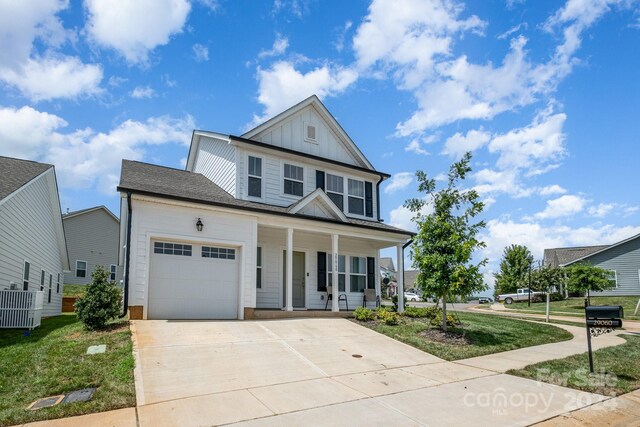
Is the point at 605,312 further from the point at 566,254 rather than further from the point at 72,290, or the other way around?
the point at 566,254

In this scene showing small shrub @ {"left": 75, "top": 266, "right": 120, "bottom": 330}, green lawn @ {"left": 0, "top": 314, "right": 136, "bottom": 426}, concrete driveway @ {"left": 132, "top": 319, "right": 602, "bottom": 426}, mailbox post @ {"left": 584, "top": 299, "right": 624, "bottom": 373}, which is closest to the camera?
green lawn @ {"left": 0, "top": 314, "right": 136, "bottom": 426}

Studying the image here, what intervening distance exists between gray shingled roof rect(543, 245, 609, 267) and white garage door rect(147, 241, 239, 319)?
119 ft

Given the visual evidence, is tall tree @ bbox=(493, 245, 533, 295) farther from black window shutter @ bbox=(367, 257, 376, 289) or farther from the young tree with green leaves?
black window shutter @ bbox=(367, 257, 376, 289)

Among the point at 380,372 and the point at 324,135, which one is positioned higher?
the point at 324,135

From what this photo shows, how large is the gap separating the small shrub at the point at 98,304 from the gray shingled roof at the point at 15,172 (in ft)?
13.3

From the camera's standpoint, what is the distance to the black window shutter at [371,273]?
1781 centimetres

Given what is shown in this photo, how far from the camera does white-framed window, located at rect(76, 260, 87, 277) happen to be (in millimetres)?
28670

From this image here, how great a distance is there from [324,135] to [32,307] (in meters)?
11.6

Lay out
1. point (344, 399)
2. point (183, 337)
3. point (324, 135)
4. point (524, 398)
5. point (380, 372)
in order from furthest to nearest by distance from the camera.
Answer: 1. point (324, 135)
2. point (183, 337)
3. point (380, 372)
4. point (524, 398)
5. point (344, 399)

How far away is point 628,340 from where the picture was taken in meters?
13.4

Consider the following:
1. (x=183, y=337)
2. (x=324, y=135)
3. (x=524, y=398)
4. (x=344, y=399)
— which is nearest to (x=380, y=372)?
(x=344, y=399)

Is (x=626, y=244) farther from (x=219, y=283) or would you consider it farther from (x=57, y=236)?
(x=57, y=236)

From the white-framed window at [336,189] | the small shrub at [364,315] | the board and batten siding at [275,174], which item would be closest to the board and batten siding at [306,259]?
the board and batten siding at [275,174]

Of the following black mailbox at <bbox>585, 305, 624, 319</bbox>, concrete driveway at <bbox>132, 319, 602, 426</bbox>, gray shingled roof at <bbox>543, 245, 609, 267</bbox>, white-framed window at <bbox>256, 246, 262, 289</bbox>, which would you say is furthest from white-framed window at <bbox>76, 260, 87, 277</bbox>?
gray shingled roof at <bbox>543, 245, 609, 267</bbox>
